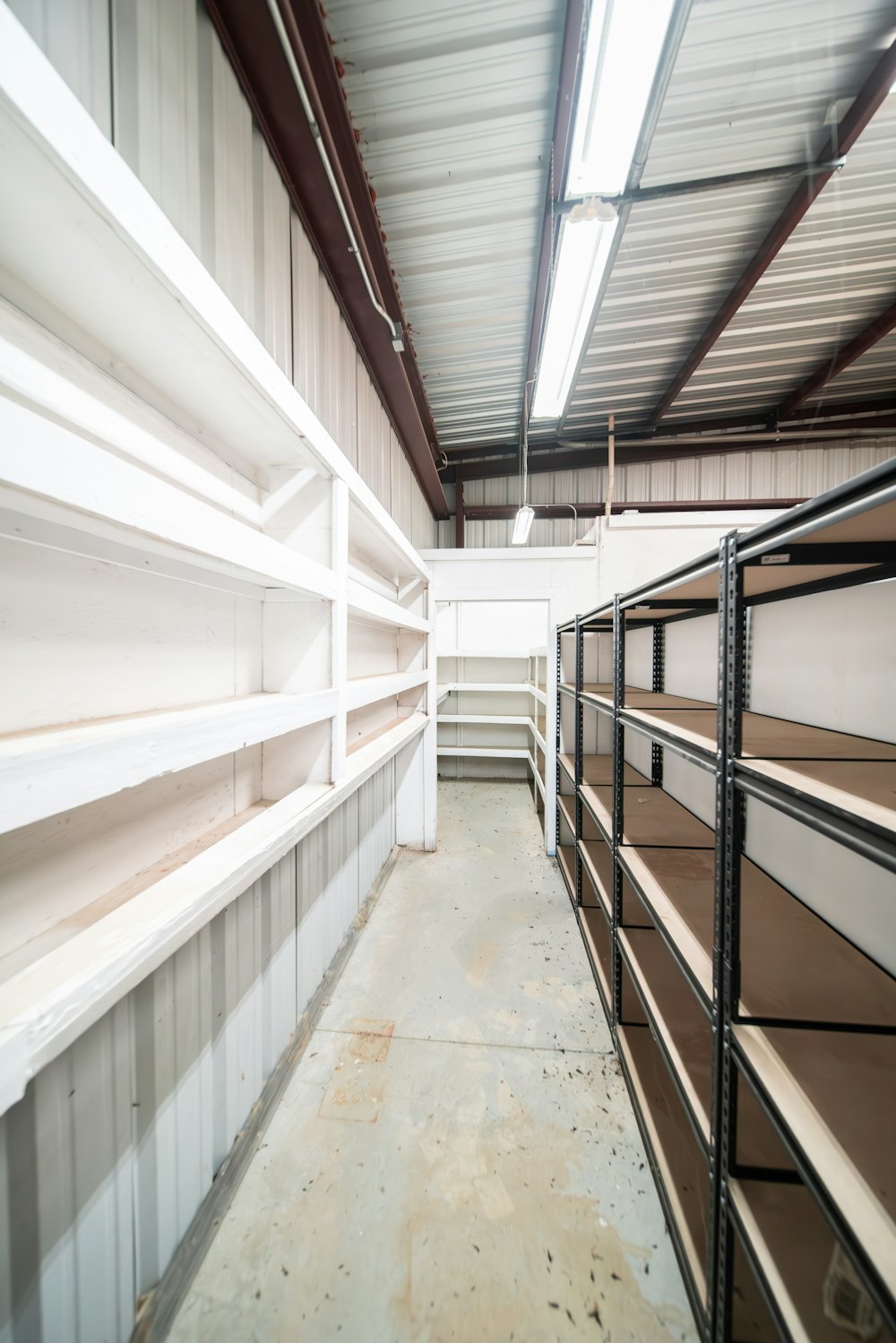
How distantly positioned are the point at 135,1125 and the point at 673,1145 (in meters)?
1.42

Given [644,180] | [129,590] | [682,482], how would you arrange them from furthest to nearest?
[682,482]
[644,180]
[129,590]

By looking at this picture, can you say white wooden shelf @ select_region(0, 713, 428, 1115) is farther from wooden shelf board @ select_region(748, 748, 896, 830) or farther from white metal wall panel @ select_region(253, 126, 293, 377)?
white metal wall panel @ select_region(253, 126, 293, 377)

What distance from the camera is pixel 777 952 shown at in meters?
1.08

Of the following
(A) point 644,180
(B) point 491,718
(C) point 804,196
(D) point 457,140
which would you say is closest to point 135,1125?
(D) point 457,140

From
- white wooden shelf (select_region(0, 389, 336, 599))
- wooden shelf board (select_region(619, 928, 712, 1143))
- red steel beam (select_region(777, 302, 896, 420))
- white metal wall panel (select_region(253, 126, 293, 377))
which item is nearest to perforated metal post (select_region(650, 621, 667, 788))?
wooden shelf board (select_region(619, 928, 712, 1143))

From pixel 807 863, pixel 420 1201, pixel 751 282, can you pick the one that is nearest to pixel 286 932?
pixel 420 1201

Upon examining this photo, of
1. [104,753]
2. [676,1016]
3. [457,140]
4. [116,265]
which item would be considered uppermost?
[457,140]

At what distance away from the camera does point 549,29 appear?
131cm

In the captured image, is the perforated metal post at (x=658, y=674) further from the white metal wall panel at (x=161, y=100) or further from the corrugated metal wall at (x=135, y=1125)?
the white metal wall panel at (x=161, y=100)

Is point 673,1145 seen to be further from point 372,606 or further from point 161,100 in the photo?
point 161,100

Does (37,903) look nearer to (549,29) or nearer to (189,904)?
(189,904)

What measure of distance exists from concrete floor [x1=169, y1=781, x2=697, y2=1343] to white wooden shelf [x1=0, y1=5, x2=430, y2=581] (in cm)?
199

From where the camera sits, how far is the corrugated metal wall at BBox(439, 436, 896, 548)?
4.52m

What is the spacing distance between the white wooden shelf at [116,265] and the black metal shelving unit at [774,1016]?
1.02 meters
